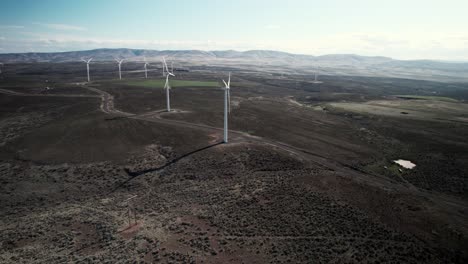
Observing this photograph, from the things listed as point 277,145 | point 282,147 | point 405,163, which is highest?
point 277,145

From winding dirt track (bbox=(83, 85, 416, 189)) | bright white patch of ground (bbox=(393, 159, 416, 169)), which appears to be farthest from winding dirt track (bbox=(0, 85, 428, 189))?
bright white patch of ground (bbox=(393, 159, 416, 169))

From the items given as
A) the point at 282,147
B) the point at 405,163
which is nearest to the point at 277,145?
the point at 282,147

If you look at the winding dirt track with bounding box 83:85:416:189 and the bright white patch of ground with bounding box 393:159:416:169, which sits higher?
the winding dirt track with bounding box 83:85:416:189

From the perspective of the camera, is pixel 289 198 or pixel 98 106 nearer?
pixel 289 198

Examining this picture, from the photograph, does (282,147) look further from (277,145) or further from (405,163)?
(405,163)

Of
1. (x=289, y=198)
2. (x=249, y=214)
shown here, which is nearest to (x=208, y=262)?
(x=249, y=214)

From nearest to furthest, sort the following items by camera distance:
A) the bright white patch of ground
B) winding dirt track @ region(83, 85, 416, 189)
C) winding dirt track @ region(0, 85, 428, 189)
Answer: 1. winding dirt track @ region(83, 85, 416, 189)
2. winding dirt track @ region(0, 85, 428, 189)
3. the bright white patch of ground

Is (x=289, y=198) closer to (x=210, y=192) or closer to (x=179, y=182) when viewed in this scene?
(x=210, y=192)

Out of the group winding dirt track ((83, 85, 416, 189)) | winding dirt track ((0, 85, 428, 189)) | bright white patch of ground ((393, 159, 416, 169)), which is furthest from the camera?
bright white patch of ground ((393, 159, 416, 169))

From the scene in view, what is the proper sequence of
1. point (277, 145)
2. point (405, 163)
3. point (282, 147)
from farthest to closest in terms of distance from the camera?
point (277, 145) → point (282, 147) → point (405, 163)

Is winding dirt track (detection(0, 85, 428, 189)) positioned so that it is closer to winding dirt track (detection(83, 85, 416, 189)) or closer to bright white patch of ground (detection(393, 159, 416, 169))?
winding dirt track (detection(83, 85, 416, 189))

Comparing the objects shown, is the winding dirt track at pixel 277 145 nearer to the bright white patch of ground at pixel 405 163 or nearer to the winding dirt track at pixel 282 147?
the winding dirt track at pixel 282 147
